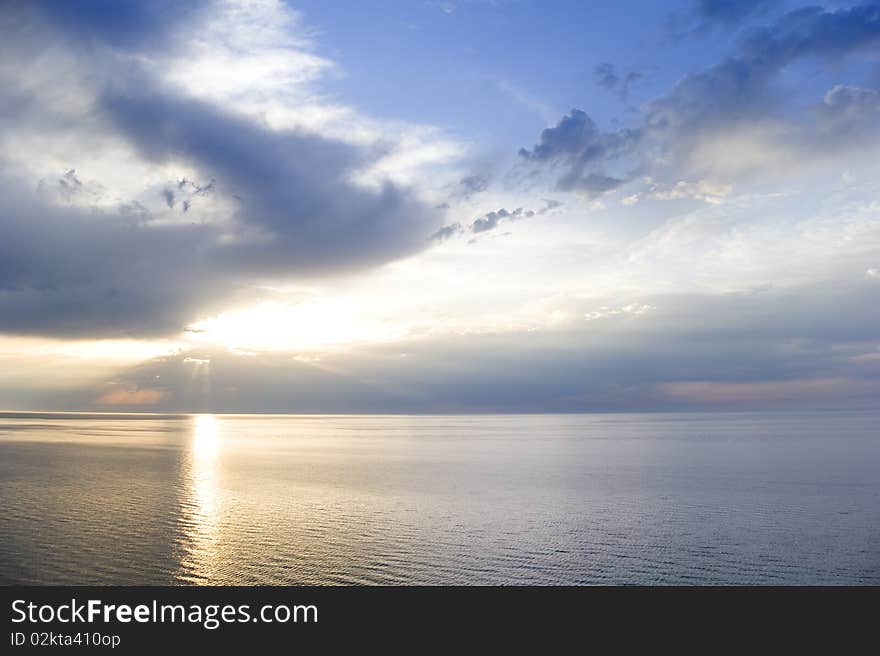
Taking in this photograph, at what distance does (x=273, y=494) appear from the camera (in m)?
72.8

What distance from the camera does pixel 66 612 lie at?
21.9 metres

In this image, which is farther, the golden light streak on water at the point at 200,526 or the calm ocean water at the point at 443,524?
the golden light streak on water at the point at 200,526

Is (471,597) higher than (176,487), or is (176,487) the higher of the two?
(471,597)

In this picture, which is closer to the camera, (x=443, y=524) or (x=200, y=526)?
(x=200, y=526)

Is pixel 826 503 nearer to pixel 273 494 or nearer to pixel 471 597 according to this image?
pixel 471 597

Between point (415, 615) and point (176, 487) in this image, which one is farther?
point (176, 487)

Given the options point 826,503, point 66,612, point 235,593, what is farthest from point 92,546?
point 826,503

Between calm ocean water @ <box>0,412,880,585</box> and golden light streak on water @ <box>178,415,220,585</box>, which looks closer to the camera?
calm ocean water @ <box>0,412,880,585</box>

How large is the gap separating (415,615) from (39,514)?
170 feet

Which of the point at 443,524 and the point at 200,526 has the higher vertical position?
the point at 443,524

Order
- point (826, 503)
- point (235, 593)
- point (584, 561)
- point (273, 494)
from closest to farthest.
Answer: point (235, 593) → point (584, 561) → point (826, 503) → point (273, 494)

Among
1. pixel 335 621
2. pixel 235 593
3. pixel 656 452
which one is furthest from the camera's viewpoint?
pixel 656 452

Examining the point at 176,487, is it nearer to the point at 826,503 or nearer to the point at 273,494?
the point at 273,494

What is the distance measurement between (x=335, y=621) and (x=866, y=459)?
12357 cm
